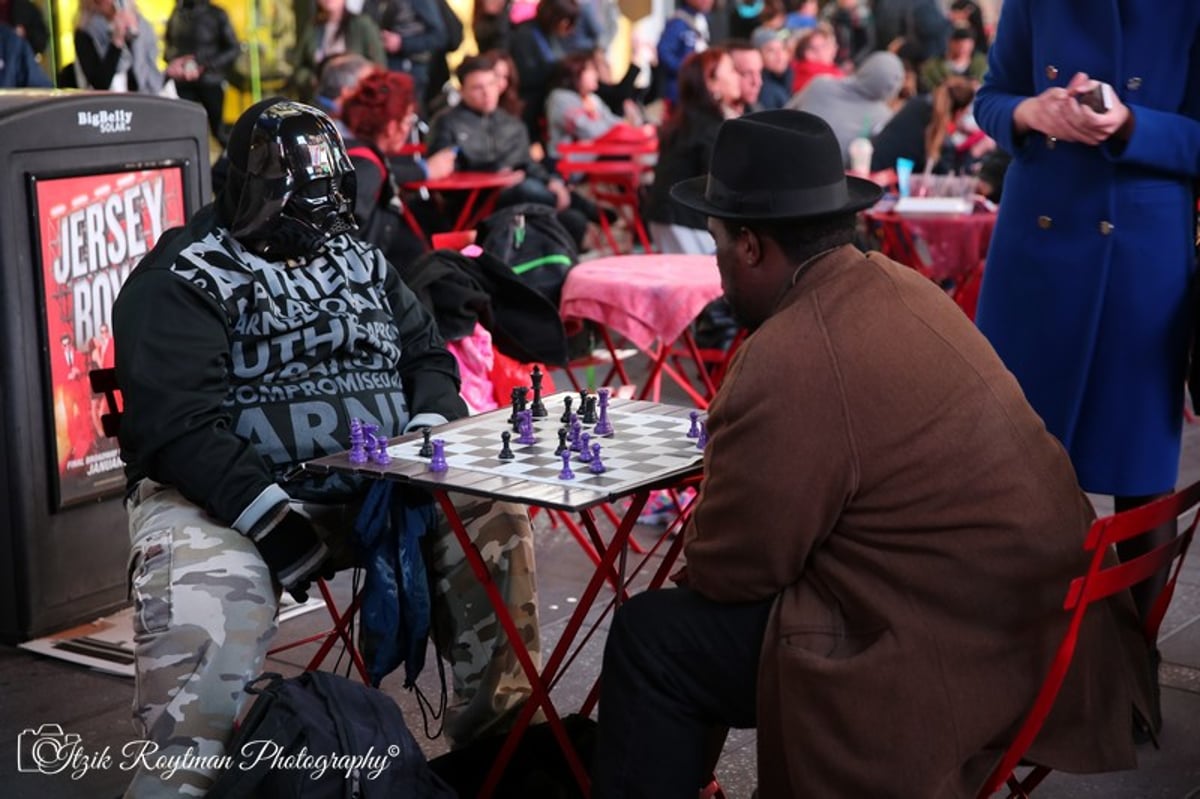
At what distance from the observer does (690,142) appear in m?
7.83

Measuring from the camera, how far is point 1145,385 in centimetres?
369

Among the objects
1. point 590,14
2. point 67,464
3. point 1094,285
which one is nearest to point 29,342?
point 67,464

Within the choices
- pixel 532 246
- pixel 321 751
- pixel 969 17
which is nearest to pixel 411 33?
pixel 969 17

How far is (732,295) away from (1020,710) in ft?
2.76

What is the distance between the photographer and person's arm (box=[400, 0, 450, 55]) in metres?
12.3

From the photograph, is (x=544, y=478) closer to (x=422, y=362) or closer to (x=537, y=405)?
(x=537, y=405)

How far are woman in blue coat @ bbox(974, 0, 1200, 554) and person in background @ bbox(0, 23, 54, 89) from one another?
7.25m

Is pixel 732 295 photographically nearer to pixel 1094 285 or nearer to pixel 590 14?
pixel 1094 285

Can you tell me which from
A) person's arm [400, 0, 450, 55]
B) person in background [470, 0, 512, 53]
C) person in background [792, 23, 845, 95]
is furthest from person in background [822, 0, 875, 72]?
person's arm [400, 0, 450, 55]

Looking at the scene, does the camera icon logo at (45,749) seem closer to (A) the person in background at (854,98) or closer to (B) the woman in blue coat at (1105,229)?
(B) the woman in blue coat at (1105,229)

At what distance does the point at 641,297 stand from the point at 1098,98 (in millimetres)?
1980

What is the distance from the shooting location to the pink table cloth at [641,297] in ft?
16.9

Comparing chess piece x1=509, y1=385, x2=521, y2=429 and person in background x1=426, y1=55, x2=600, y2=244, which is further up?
person in background x1=426, y1=55, x2=600, y2=244

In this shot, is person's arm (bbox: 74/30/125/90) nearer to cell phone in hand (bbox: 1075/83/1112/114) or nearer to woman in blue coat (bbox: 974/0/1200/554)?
woman in blue coat (bbox: 974/0/1200/554)
